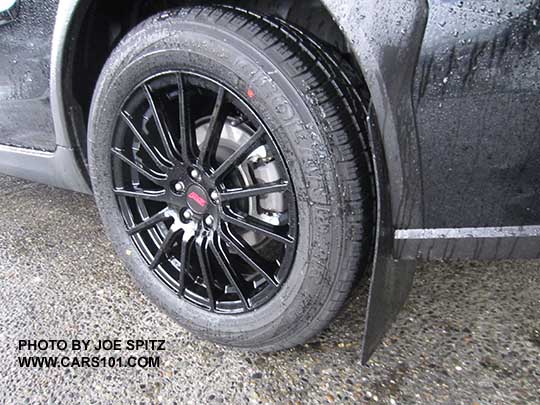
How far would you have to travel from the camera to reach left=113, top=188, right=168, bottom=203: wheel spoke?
153 centimetres

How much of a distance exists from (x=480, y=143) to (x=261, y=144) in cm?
53

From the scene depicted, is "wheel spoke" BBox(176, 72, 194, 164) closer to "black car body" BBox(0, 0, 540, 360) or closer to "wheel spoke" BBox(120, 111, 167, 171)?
"wheel spoke" BBox(120, 111, 167, 171)

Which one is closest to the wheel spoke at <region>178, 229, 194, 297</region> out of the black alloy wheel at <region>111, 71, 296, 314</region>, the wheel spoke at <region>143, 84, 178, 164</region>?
the black alloy wheel at <region>111, 71, 296, 314</region>

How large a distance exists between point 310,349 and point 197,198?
1.92 ft

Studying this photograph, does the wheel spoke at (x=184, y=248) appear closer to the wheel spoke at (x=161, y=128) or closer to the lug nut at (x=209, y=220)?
the lug nut at (x=209, y=220)

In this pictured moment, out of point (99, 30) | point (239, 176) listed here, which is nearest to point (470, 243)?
point (239, 176)

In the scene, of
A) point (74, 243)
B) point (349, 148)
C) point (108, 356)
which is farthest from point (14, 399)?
point (349, 148)

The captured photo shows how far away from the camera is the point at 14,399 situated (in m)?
1.42

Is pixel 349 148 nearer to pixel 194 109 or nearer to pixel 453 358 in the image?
pixel 194 109

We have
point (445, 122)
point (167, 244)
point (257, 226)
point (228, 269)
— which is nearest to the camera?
point (445, 122)

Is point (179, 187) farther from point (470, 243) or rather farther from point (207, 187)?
point (470, 243)

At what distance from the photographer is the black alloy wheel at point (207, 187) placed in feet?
4.31

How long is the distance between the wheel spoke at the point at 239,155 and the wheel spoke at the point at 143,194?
0.86 feet

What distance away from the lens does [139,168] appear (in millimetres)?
1505
